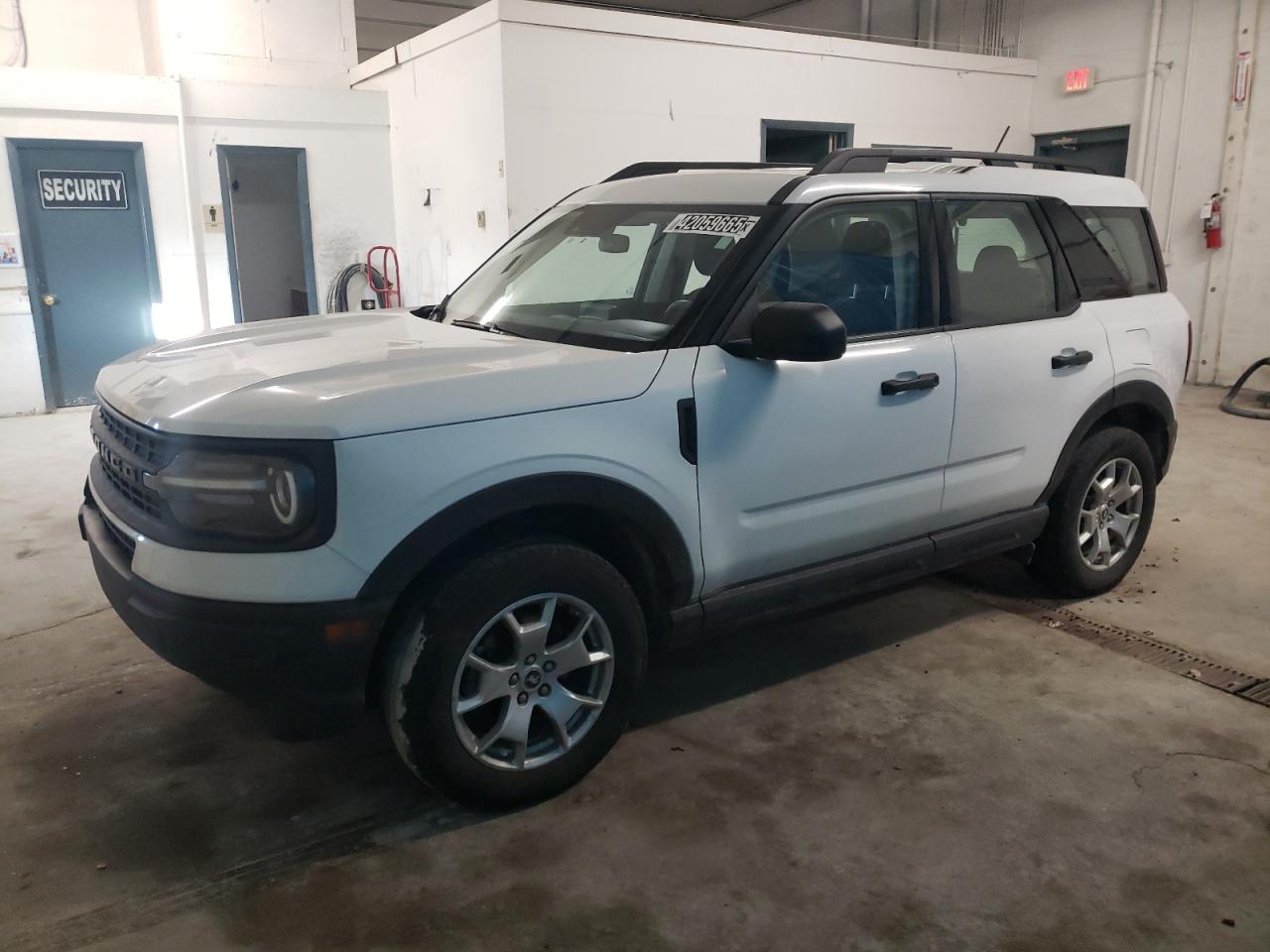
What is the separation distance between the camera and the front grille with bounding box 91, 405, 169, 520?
2.21 metres

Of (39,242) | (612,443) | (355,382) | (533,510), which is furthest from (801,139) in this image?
(355,382)

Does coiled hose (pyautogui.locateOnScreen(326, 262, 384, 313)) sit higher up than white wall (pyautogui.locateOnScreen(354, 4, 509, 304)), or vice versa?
white wall (pyautogui.locateOnScreen(354, 4, 509, 304))

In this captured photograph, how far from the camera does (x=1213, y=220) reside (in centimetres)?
884

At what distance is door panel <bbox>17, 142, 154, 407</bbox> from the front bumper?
7.12 metres

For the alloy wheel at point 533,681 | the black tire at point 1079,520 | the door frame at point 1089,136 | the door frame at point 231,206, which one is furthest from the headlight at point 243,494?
the door frame at point 1089,136

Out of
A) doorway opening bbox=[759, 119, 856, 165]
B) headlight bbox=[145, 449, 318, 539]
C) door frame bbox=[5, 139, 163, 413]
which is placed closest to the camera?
headlight bbox=[145, 449, 318, 539]

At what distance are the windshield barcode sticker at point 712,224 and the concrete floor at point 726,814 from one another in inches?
57.8

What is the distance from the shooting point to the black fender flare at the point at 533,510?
2.14 meters

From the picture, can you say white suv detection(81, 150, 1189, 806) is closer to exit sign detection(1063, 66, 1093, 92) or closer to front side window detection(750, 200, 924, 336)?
front side window detection(750, 200, 924, 336)

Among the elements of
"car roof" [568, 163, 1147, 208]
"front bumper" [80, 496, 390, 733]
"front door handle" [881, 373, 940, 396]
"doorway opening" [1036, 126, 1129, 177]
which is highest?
"doorway opening" [1036, 126, 1129, 177]

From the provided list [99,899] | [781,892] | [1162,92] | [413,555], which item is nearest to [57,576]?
[99,899]

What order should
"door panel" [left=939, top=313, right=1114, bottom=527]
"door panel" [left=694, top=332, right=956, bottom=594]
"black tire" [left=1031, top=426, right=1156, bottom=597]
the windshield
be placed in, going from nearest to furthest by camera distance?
"door panel" [left=694, top=332, right=956, bottom=594] → the windshield → "door panel" [left=939, top=313, right=1114, bottom=527] → "black tire" [left=1031, top=426, right=1156, bottom=597]

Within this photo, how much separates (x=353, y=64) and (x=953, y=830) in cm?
967

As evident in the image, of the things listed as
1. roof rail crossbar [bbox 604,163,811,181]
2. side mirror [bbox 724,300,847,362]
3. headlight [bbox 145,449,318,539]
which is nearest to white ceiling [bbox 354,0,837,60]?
roof rail crossbar [bbox 604,163,811,181]
